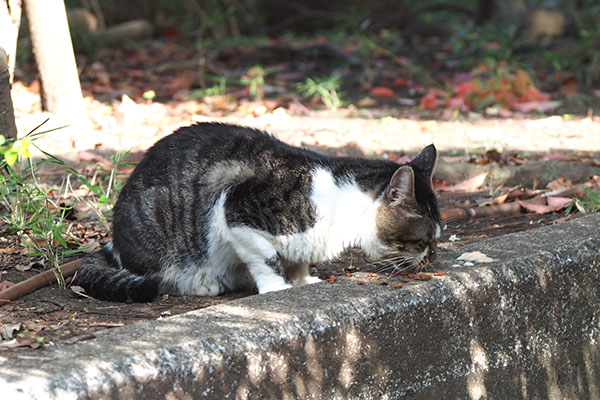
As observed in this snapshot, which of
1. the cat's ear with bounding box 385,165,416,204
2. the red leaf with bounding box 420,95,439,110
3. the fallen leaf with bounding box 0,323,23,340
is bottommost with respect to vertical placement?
the red leaf with bounding box 420,95,439,110

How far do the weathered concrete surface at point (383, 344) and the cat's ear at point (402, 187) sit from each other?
31 centimetres

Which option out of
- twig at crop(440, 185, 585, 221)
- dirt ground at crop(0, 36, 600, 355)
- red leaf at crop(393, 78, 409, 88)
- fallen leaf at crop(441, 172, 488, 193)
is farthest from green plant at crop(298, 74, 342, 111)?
twig at crop(440, 185, 585, 221)

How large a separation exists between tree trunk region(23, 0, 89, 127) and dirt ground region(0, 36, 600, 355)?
96 millimetres

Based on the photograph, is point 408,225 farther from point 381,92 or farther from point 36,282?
point 381,92

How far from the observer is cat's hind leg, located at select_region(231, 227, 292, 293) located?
287 cm

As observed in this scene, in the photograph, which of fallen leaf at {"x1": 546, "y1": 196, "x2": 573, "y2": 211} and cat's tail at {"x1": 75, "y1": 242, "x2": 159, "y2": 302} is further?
fallen leaf at {"x1": 546, "y1": 196, "x2": 573, "y2": 211}

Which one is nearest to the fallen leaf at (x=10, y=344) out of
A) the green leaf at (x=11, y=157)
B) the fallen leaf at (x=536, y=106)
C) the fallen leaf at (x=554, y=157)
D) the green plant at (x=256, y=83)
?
the green leaf at (x=11, y=157)

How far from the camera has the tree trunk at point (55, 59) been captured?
15.8 ft

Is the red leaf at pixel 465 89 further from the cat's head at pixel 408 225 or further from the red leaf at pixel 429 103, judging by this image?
the cat's head at pixel 408 225

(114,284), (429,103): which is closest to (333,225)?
(114,284)

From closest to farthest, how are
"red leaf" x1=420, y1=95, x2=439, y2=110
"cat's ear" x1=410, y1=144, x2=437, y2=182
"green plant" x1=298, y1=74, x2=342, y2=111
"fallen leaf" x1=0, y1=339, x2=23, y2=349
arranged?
"fallen leaf" x1=0, y1=339, x2=23, y2=349, "cat's ear" x1=410, y1=144, x2=437, y2=182, "green plant" x1=298, y1=74, x2=342, y2=111, "red leaf" x1=420, y1=95, x2=439, y2=110

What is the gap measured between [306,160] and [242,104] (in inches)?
156

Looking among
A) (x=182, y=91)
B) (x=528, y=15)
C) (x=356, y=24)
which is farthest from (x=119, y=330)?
(x=528, y=15)

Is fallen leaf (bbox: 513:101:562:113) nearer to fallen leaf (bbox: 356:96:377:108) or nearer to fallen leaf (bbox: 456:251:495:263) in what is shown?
fallen leaf (bbox: 356:96:377:108)
